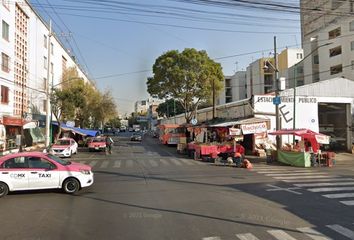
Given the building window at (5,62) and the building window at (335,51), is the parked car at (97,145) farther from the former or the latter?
the building window at (335,51)

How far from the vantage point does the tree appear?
4841 centimetres

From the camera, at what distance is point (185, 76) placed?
4856 centimetres

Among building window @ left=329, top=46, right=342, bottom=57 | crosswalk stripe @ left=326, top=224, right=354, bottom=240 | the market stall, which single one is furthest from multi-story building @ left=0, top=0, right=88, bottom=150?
building window @ left=329, top=46, right=342, bottom=57

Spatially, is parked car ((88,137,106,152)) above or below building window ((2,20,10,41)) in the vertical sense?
below

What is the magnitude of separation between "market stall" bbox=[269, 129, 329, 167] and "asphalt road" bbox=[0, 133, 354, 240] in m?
9.32

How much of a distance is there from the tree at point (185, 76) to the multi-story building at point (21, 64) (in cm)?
1279

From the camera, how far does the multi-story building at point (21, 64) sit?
3631 cm

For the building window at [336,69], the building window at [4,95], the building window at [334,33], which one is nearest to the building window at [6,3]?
the building window at [4,95]

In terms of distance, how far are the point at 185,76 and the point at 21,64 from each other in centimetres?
1862

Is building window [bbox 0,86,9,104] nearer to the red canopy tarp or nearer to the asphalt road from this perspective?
the asphalt road

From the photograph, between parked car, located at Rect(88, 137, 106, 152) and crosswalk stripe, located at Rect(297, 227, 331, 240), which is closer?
crosswalk stripe, located at Rect(297, 227, 331, 240)

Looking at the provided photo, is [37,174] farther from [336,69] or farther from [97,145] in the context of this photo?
[336,69]

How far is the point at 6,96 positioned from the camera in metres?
37.0

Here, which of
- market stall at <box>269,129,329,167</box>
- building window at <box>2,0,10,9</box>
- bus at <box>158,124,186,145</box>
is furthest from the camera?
bus at <box>158,124,186,145</box>
